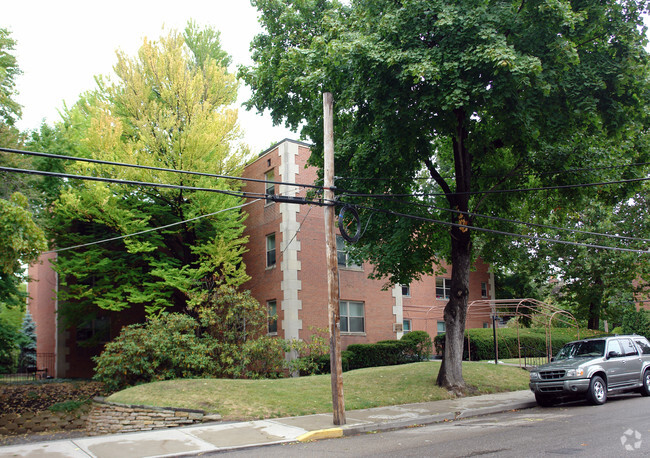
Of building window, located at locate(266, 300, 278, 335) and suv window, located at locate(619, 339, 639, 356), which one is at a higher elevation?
building window, located at locate(266, 300, 278, 335)

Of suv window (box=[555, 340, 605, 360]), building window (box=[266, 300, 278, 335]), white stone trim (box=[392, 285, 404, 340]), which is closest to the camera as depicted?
suv window (box=[555, 340, 605, 360])

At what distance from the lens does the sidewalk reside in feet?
32.7

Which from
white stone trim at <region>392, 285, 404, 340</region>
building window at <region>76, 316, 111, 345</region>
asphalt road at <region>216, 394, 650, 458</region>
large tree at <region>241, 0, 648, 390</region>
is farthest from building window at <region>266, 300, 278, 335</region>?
asphalt road at <region>216, 394, 650, 458</region>

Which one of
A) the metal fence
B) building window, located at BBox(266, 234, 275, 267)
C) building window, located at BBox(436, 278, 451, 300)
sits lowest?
the metal fence

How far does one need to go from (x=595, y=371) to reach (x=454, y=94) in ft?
28.1

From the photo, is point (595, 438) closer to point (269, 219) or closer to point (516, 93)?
point (516, 93)

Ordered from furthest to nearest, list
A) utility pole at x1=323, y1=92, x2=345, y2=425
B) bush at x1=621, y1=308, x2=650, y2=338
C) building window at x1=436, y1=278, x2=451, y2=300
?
bush at x1=621, y1=308, x2=650, y2=338 < building window at x1=436, y1=278, x2=451, y2=300 < utility pole at x1=323, y1=92, x2=345, y2=425

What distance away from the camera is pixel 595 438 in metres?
9.39

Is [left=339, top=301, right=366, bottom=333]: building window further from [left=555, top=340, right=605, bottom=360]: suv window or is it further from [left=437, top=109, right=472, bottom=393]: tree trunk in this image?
[left=555, top=340, right=605, bottom=360]: suv window

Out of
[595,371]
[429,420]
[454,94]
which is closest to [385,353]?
[595,371]

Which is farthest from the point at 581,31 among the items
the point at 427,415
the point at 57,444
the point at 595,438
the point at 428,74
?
the point at 57,444

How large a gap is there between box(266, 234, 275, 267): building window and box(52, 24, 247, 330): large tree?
233 cm

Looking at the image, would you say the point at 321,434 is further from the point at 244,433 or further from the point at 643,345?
the point at 643,345

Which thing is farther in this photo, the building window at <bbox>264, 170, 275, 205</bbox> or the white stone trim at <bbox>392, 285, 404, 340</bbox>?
the white stone trim at <bbox>392, 285, 404, 340</bbox>
